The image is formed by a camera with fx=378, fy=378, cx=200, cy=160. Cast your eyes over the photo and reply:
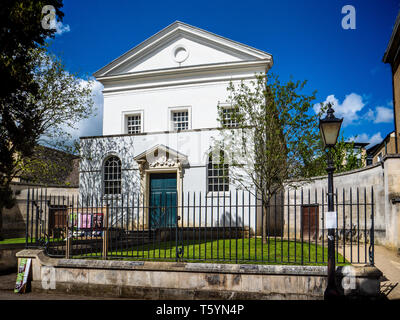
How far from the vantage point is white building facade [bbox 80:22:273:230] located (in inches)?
781

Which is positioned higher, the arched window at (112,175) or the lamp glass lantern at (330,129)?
the lamp glass lantern at (330,129)

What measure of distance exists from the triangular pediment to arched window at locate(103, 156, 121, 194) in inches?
237

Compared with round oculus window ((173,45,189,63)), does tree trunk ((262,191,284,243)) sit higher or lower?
lower

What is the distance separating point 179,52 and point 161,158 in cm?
739

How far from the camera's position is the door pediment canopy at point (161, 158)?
64.9ft

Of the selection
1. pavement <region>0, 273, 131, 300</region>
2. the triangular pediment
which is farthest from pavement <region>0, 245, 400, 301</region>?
the triangular pediment

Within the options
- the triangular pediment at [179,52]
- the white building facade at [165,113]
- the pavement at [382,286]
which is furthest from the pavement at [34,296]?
the triangular pediment at [179,52]

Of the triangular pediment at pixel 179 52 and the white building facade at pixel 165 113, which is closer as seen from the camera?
the white building facade at pixel 165 113

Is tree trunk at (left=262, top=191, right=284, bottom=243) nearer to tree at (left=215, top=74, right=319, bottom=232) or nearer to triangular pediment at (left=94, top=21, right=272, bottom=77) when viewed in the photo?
tree at (left=215, top=74, right=319, bottom=232)

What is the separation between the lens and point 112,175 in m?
21.4

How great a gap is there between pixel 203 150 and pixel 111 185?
228 inches

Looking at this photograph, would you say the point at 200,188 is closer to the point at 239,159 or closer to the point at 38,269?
the point at 239,159

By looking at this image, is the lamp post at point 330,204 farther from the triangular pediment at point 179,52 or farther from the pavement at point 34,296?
the triangular pediment at point 179,52

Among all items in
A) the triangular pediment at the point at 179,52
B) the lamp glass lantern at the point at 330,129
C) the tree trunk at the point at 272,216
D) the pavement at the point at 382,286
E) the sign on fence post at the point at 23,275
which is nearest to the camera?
the lamp glass lantern at the point at 330,129
